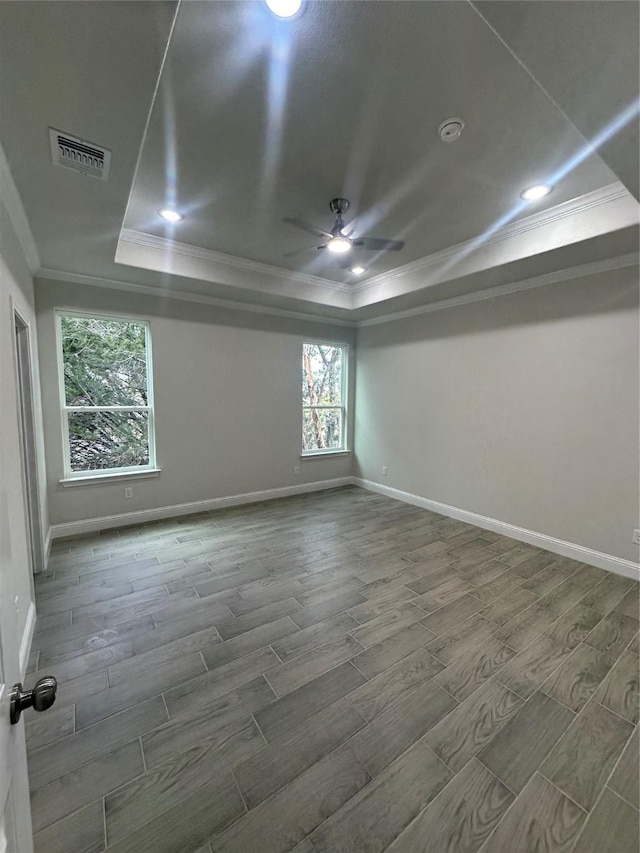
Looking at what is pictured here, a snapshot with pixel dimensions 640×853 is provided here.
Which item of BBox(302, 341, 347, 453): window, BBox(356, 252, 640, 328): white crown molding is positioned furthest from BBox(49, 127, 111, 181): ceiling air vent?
BBox(356, 252, 640, 328): white crown molding

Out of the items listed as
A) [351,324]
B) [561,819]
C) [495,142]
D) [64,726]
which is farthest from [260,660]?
[351,324]

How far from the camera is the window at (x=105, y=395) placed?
142 inches

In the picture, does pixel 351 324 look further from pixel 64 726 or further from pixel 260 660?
pixel 64 726

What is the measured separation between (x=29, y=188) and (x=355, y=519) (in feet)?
12.6

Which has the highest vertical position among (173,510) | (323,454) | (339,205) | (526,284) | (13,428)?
(339,205)

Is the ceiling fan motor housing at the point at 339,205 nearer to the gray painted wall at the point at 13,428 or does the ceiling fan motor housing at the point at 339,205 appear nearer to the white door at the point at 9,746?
the gray painted wall at the point at 13,428

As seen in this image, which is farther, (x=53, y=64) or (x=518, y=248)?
(x=518, y=248)

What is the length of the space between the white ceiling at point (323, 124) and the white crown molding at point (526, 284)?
0.13 metres

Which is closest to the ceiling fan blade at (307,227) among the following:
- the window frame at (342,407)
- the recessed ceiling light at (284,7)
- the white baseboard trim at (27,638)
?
the recessed ceiling light at (284,7)

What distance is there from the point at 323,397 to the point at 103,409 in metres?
2.93

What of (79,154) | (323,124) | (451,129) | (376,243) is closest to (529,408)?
(376,243)

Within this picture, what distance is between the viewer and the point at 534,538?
353 cm

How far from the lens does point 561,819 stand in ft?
4.23

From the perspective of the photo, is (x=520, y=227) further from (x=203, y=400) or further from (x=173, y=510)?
(x=173, y=510)
